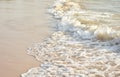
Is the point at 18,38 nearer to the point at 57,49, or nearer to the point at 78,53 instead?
the point at 57,49

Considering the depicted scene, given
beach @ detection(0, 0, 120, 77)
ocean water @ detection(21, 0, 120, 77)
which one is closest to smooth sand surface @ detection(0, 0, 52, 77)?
beach @ detection(0, 0, 120, 77)

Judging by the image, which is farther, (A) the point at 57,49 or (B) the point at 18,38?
(B) the point at 18,38

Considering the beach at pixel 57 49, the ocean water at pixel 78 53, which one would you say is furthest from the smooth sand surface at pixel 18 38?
the ocean water at pixel 78 53

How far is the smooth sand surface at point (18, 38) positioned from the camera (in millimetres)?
6162

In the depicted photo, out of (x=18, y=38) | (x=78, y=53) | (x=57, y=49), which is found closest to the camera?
(x=78, y=53)

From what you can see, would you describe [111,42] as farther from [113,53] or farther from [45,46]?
[45,46]

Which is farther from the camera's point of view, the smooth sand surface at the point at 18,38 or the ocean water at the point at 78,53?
the smooth sand surface at the point at 18,38

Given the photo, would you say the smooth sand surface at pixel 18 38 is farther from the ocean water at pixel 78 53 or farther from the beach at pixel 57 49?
the ocean water at pixel 78 53

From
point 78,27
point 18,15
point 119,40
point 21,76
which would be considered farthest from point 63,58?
point 18,15

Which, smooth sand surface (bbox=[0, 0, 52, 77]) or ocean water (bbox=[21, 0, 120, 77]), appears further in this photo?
smooth sand surface (bbox=[0, 0, 52, 77])

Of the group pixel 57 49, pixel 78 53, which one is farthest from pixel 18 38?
pixel 78 53

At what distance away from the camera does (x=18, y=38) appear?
27.8 ft

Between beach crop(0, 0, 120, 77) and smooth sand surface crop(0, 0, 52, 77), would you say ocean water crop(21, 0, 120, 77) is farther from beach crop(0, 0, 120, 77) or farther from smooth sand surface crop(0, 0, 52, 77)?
smooth sand surface crop(0, 0, 52, 77)

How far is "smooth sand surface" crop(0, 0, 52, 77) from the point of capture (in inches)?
243
